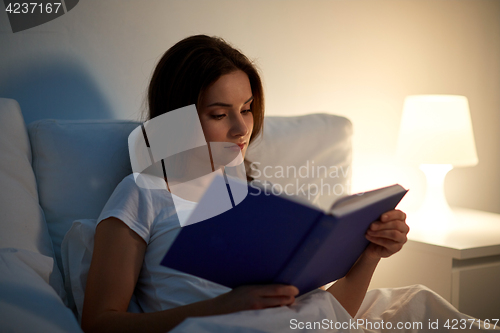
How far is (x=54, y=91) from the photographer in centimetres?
130

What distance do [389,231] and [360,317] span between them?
1.03 feet

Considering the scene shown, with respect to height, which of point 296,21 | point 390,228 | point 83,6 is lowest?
point 390,228

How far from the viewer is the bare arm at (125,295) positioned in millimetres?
721

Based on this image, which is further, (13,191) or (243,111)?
(243,111)

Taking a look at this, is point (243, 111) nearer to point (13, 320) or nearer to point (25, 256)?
point (25, 256)

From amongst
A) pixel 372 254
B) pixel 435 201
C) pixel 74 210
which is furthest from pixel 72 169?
pixel 435 201

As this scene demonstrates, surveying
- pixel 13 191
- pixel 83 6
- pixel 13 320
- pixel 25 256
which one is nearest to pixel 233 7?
pixel 83 6

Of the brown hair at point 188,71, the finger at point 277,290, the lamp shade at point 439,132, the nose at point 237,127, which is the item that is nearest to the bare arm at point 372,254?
the finger at point 277,290

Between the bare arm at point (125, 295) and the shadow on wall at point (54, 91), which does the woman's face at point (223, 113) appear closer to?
the bare arm at point (125, 295)

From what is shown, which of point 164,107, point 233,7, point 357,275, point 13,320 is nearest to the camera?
point 13,320

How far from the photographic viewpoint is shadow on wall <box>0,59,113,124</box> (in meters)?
1.25

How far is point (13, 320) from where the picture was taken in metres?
0.60

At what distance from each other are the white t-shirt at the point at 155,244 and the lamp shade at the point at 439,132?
1.10 metres

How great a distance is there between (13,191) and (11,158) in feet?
0.28
